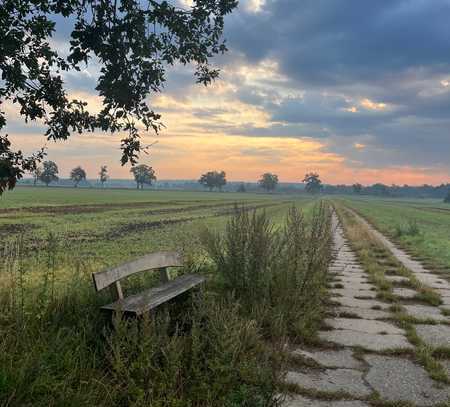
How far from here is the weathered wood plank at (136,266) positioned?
3.88 m

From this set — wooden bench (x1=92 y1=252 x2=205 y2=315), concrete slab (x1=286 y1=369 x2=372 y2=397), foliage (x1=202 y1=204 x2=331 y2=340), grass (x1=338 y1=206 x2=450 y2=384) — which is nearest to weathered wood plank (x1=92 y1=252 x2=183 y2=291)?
wooden bench (x1=92 y1=252 x2=205 y2=315)

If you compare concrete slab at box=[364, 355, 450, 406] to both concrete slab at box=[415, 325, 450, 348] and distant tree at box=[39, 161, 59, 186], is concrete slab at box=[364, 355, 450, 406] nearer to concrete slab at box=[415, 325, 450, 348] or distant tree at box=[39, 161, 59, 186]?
concrete slab at box=[415, 325, 450, 348]

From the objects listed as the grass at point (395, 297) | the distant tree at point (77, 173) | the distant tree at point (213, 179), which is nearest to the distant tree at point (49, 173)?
the distant tree at point (77, 173)

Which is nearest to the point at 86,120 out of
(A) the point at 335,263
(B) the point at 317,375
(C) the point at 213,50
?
(C) the point at 213,50

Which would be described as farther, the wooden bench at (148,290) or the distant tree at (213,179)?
the distant tree at (213,179)

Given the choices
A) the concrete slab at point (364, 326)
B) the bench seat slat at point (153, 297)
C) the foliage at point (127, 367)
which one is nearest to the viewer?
the foliage at point (127, 367)

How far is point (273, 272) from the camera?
568 centimetres

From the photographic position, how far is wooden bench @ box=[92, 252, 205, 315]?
371 centimetres

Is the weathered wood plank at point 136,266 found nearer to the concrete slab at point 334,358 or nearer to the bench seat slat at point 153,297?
the bench seat slat at point 153,297

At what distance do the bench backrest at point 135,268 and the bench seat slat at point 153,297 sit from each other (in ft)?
0.68

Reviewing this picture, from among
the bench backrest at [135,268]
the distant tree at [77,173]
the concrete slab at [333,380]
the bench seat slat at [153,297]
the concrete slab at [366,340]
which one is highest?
the distant tree at [77,173]

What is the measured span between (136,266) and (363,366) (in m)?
2.58

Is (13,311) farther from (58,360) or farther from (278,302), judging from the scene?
(278,302)

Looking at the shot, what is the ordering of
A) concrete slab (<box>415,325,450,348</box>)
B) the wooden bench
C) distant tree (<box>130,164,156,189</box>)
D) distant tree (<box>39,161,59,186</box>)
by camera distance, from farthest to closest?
distant tree (<box>130,164,156,189</box>) → distant tree (<box>39,161,59,186</box>) → concrete slab (<box>415,325,450,348</box>) → the wooden bench
